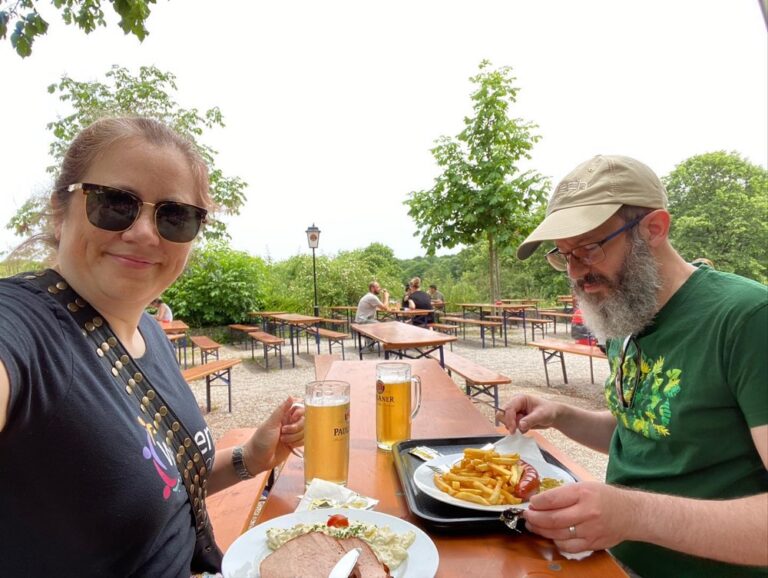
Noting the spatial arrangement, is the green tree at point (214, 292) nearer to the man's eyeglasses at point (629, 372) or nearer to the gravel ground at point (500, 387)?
the gravel ground at point (500, 387)

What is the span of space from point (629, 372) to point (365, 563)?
1.09 m

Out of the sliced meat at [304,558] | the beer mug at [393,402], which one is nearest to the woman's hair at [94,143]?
the beer mug at [393,402]

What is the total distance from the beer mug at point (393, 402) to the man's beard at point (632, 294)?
2.15 ft

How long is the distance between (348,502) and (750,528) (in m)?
0.83

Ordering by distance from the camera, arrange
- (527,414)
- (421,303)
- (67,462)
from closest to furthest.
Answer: (67,462)
(527,414)
(421,303)

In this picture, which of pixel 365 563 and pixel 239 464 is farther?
pixel 239 464

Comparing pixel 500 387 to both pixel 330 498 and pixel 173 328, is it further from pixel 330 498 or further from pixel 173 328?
pixel 330 498

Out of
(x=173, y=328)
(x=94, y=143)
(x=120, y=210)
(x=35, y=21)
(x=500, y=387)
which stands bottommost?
(x=500, y=387)

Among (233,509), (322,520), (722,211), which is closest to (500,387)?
(233,509)

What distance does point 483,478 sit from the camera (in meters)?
1.11

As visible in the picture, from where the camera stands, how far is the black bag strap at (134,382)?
1.06 m

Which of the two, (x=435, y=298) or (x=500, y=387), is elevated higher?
(x=435, y=298)

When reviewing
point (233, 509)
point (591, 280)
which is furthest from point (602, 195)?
point (233, 509)

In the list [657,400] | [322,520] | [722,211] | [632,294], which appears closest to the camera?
[322,520]
